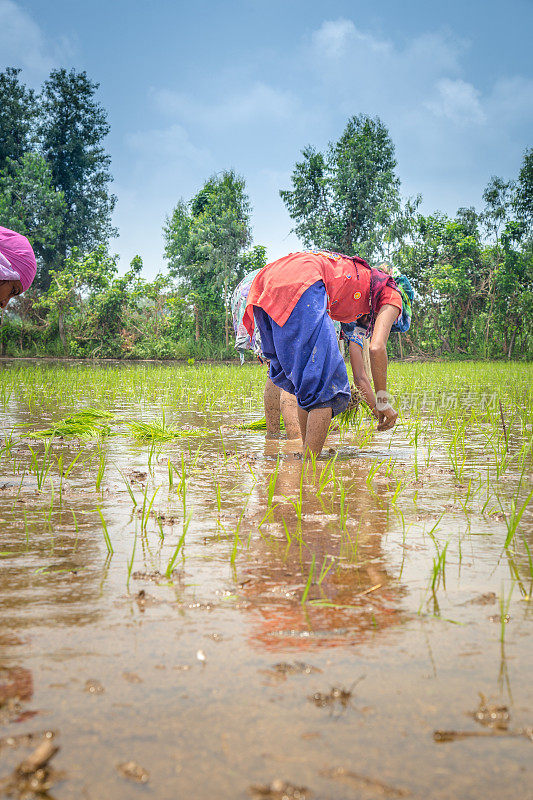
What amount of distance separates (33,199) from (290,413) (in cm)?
3006

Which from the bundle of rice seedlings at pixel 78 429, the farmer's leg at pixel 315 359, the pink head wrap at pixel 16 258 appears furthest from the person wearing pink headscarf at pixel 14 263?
the farmer's leg at pixel 315 359

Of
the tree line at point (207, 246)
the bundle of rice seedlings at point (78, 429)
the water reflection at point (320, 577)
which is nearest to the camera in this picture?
the water reflection at point (320, 577)

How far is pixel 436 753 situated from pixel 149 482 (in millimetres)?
2328

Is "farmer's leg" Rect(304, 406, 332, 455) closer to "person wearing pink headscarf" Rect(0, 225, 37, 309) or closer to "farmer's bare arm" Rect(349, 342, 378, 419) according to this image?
"farmer's bare arm" Rect(349, 342, 378, 419)

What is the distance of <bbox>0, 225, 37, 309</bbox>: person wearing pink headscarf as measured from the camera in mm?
4016

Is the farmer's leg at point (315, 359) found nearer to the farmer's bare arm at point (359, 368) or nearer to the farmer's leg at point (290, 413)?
the farmer's bare arm at point (359, 368)

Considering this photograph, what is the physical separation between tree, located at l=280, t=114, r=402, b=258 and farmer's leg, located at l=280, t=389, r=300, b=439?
29.4 meters

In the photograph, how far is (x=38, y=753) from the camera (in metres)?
1.00

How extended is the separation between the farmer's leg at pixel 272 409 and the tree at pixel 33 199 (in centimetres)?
2774

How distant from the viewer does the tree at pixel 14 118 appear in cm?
3306

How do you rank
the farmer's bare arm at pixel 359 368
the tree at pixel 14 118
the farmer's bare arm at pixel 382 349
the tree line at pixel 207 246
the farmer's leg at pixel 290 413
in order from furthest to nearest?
the tree at pixel 14 118 < the tree line at pixel 207 246 < the farmer's leg at pixel 290 413 < the farmer's bare arm at pixel 359 368 < the farmer's bare arm at pixel 382 349

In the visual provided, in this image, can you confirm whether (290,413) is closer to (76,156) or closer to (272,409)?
(272,409)

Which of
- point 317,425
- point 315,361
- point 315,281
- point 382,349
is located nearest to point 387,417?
point 382,349

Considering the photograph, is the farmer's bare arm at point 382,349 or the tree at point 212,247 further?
the tree at point 212,247
